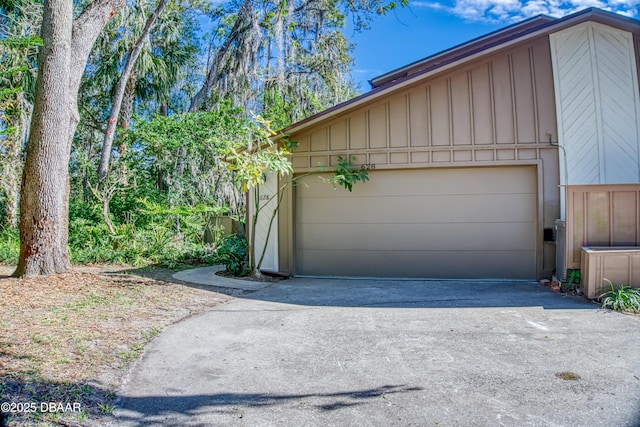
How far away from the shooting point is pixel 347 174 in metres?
7.34

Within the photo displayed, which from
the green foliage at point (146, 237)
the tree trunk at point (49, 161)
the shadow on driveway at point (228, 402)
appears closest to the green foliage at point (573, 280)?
the shadow on driveway at point (228, 402)

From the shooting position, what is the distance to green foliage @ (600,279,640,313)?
4816mm

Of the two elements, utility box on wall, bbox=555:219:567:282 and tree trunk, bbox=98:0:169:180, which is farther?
tree trunk, bbox=98:0:169:180

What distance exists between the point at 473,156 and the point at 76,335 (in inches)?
247

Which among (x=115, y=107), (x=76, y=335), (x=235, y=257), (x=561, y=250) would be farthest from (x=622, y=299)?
(x=115, y=107)

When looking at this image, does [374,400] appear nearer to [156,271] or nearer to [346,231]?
[346,231]

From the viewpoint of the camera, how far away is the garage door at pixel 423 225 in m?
7.25

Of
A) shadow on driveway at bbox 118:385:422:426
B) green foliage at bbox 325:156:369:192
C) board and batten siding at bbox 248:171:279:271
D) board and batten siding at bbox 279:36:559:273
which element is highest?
board and batten siding at bbox 279:36:559:273

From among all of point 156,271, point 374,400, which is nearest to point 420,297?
point 374,400

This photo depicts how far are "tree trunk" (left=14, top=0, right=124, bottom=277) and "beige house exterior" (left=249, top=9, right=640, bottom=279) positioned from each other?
3.42 m

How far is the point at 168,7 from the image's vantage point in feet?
46.5

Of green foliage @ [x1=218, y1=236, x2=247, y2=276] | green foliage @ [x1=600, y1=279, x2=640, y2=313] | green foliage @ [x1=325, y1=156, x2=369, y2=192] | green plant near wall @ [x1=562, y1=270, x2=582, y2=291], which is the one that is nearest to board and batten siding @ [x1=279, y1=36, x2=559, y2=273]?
green foliage @ [x1=325, y1=156, x2=369, y2=192]

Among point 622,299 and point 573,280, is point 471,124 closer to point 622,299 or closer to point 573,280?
point 573,280

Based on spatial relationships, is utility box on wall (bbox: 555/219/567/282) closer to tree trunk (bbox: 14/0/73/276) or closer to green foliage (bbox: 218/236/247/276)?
green foliage (bbox: 218/236/247/276)
